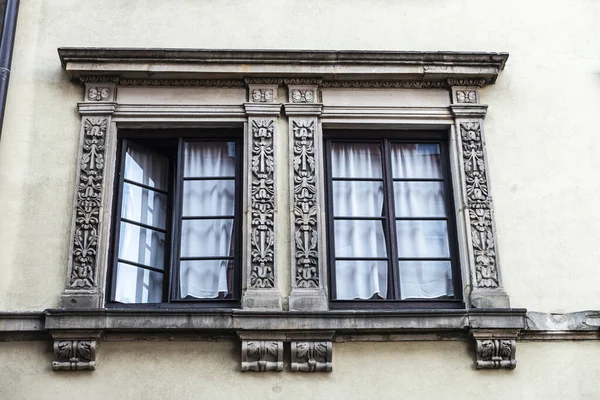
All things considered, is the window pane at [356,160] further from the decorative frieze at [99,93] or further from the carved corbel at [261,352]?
the decorative frieze at [99,93]

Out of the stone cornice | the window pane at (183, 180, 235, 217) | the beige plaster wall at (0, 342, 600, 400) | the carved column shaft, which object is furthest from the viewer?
the stone cornice

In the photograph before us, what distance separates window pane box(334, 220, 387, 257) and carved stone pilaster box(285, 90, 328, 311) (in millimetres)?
383

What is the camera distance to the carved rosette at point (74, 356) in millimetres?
9156

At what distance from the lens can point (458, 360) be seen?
30.7 ft

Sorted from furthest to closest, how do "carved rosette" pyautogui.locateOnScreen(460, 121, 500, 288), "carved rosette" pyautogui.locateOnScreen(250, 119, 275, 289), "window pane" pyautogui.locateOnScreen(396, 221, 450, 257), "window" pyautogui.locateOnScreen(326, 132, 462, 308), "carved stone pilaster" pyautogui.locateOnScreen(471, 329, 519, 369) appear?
"window pane" pyautogui.locateOnScreen(396, 221, 450, 257) < "window" pyautogui.locateOnScreen(326, 132, 462, 308) < "carved rosette" pyautogui.locateOnScreen(460, 121, 500, 288) < "carved rosette" pyautogui.locateOnScreen(250, 119, 275, 289) < "carved stone pilaster" pyautogui.locateOnScreen(471, 329, 519, 369)

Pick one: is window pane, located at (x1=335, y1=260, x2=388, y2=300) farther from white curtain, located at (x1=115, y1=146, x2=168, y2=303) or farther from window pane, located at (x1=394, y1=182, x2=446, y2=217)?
white curtain, located at (x1=115, y1=146, x2=168, y2=303)

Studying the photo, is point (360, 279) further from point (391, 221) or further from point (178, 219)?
point (178, 219)

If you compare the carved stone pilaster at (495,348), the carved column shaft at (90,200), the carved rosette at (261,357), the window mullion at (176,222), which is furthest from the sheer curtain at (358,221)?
the carved column shaft at (90,200)

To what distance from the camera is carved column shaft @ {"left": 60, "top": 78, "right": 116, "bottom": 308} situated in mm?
9508

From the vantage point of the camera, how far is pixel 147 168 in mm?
10594

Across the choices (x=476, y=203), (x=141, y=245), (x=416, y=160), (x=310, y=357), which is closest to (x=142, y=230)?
(x=141, y=245)

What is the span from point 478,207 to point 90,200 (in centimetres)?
393

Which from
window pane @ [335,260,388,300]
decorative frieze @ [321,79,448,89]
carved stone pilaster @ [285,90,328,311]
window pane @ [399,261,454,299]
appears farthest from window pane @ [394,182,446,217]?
decorative frieze @ [321,79,448,89]

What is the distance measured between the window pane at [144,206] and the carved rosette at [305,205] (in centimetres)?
150
